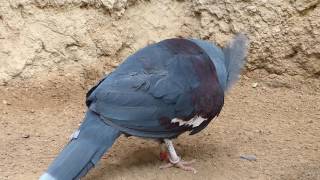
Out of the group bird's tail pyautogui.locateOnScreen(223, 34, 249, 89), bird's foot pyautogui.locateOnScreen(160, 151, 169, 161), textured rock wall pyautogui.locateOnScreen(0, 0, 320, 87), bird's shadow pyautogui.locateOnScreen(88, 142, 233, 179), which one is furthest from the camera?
textured rock wall pyautogui.locateOnScreen(0, 0, 320, 87)

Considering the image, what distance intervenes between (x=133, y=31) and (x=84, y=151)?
163 centimetres

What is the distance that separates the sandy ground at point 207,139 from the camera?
333cm

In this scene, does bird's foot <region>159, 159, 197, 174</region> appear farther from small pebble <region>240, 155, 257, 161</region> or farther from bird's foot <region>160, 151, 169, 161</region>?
small pebble <region>240, 155, 257, 161</region>

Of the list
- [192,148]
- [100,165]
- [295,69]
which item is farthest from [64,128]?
[295,69]

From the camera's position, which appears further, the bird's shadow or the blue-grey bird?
the bird's shadow

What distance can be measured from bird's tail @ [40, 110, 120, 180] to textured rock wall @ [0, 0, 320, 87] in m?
1.25

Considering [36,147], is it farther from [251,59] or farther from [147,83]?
[251,59]

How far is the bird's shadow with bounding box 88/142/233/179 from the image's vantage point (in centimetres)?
333

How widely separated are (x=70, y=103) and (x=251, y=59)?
4.18 feet

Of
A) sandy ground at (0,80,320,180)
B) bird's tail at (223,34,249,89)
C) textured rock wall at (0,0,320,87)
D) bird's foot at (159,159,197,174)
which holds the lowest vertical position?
sandy ground at (0,80,320,180)

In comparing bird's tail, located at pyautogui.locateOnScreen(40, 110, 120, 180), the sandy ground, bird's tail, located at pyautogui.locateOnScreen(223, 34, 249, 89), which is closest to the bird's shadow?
the sandy ground

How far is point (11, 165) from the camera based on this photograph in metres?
3.36

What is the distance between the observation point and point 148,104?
3115mm

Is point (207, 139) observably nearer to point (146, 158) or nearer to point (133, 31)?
point (146, 158)
